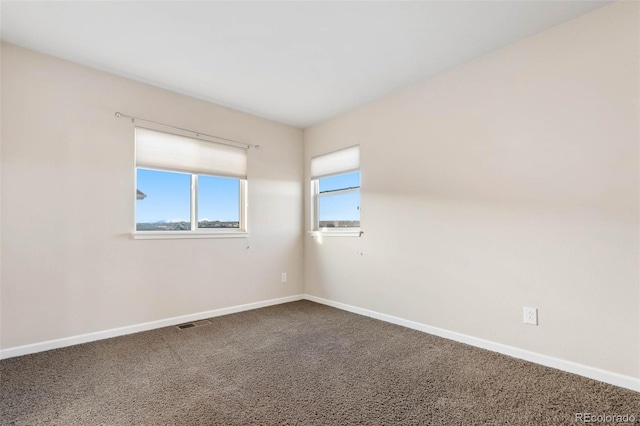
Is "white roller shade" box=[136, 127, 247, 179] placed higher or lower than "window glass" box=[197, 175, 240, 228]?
higher

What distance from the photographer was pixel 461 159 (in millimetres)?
2689

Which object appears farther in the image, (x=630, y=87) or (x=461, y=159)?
(x=461, y=159)

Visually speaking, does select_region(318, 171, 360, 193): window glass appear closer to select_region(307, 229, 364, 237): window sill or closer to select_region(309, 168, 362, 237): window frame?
select_region(309, 168, 362, 237): window frame

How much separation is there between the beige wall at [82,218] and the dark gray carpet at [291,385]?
338 mm

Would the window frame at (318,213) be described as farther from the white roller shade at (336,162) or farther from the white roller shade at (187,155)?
the white roller shade at (187,155)

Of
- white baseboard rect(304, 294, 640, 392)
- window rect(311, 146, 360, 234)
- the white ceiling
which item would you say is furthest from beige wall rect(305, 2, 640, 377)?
window rect(311, 146, 360, 234)

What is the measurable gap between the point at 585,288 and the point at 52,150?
167 inches

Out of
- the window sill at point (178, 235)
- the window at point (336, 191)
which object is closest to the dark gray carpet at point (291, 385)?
the window sill at point (178, 235)

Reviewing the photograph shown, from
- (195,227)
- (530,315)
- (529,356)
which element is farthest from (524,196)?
(195,227)

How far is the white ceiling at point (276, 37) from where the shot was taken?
2018mm

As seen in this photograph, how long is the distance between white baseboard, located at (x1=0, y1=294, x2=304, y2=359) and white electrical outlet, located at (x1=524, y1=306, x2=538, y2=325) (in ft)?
9.25

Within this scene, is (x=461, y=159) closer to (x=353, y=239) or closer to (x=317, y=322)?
(x=353, y=239)

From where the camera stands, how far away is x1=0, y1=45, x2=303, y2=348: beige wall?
7.86 feet

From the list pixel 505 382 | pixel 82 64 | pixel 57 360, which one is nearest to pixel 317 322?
pixel 505 382
